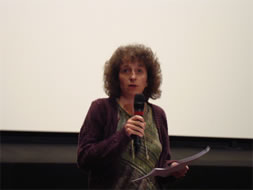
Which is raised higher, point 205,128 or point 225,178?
point 205,128

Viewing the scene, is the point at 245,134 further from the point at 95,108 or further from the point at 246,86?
the point at 95,108

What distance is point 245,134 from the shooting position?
2.00 metres

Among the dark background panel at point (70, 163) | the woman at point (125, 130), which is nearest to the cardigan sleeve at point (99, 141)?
the woman at point (125, 130)

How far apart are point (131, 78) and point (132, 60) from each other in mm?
90

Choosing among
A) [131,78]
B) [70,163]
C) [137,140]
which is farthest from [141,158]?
[70,163]

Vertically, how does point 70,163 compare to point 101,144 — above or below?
below

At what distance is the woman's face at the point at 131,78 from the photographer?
1.29 metres

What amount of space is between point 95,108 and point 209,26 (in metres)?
1.22

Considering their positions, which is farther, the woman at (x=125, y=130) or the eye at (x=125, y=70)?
the eye at (x=125, y=70)

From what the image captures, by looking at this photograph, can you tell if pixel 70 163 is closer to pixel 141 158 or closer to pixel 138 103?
pixel 141 158

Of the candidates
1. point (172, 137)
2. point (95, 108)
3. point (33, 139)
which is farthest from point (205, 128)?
point (33, 139)

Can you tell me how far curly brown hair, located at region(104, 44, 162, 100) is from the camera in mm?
1316

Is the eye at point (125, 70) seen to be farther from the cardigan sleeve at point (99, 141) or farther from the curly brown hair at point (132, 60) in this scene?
the cardigan sleeve at point (99, 141)

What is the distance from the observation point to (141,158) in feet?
3.99
